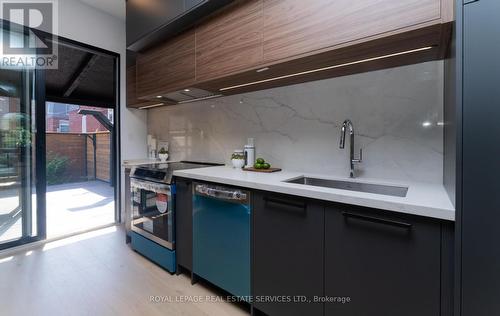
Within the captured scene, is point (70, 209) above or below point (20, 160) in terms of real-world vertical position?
below

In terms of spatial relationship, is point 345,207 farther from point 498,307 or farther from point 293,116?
point 293,116

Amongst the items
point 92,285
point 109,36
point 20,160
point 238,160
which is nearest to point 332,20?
point 238,160

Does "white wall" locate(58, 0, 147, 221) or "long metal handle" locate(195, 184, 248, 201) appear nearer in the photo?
"long metal handle" locate(195, 184, 248, 201)

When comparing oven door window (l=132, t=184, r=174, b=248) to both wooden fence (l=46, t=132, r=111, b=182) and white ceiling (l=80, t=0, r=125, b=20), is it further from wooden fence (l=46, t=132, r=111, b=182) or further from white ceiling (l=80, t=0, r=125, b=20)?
white ceiling (l=80, t=0, r=125, b=20)

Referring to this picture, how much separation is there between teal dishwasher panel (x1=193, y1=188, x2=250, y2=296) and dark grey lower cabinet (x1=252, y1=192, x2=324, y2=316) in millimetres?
89

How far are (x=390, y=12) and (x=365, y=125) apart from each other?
27.9 inches

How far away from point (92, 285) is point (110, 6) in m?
2.93

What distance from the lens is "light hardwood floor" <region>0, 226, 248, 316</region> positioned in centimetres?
155

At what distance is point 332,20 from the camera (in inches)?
46.8

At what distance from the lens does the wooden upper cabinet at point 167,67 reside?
1.92 m

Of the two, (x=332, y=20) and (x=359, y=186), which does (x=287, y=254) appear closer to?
(x=359, y=186)

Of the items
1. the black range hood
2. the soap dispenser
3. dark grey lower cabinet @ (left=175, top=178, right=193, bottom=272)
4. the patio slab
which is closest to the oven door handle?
dark grey lower cabinet @ (left=175, top=178, right=193, bottom=272)

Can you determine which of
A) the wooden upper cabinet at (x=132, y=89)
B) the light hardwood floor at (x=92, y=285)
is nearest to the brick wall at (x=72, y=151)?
the wooden upper cabinet at (x=132, y=89)

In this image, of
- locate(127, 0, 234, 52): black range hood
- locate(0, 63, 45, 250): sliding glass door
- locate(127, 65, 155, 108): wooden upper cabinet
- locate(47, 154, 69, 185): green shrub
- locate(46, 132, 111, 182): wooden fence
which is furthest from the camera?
locate(46, 132, 111, 182): wooden fence
